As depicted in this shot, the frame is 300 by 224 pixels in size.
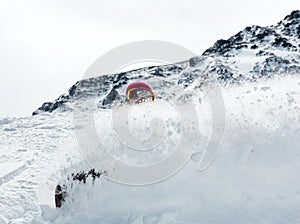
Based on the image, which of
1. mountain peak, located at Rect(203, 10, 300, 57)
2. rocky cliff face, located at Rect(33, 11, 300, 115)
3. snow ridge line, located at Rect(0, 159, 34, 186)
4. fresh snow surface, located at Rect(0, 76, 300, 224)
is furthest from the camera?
mountain peak, located at Rect(203, 10, 300, 57)

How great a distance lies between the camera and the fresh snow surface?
8422 millimetres

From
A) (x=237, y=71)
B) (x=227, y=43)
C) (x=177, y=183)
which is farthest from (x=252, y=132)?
(x=227, y=43)

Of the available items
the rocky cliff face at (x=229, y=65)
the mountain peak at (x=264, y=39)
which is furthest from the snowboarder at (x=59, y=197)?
the mountain peak at (x=264, y=39)

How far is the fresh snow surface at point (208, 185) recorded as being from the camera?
842 centimetres

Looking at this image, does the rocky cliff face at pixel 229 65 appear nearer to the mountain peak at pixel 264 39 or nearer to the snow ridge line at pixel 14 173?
the mountain peak at pixel 264 39

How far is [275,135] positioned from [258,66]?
68.7 meters

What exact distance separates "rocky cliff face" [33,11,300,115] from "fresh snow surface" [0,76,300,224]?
45.1 meters

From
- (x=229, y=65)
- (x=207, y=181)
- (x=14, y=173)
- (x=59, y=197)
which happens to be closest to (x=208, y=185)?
(x=207, y=181)

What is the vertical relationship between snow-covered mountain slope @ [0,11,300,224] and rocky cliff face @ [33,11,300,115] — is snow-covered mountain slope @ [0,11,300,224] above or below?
below

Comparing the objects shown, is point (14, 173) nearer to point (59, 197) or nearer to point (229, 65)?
point (59, 197)

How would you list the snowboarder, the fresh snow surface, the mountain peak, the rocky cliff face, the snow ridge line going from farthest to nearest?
the mountain peak < the rocky cliff face < the snow ridge line < the snowboarder < the fresh snow surface

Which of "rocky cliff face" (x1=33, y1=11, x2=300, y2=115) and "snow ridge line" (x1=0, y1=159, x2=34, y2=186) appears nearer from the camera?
"snow ridge line" (x1=0, y1=159, x2=34, y2=186)

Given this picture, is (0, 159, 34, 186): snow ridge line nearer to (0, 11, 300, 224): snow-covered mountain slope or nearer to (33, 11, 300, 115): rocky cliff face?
(0, 11, 300, 224): snow-covered mountain slope

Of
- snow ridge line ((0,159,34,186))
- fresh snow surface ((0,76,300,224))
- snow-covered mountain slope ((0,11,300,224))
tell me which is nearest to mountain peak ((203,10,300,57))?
snow-covered mountain slope ((0,11,300,224))
